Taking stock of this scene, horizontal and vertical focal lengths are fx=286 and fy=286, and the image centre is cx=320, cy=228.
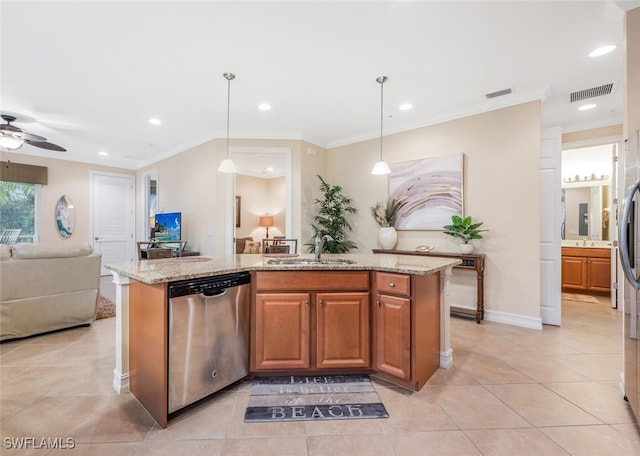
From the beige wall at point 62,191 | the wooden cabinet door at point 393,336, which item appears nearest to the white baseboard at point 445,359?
the wooden cabinet door at point 393,336

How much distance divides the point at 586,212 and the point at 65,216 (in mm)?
10529

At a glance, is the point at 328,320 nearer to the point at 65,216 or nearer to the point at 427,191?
the point at 427,191

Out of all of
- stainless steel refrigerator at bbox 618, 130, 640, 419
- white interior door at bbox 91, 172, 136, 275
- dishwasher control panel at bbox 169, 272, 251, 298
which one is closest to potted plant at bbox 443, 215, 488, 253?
stainless steel refrigerator at bbox 618, 130, 640, 419

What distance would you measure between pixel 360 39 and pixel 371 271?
1.94 metres

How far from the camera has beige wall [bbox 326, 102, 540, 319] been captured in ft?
10.8

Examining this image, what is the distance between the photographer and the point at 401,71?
9.51 ft

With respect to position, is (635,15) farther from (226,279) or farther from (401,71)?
(226,279)

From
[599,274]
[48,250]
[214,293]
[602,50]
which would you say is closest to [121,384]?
[214,293]

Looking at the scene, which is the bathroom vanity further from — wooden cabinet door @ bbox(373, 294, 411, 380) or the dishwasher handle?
the dishwasher handle

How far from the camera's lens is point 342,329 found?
2160mm

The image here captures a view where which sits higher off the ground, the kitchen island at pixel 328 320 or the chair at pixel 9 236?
the chair at pixel 9 236

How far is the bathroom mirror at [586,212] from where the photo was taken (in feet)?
16.7

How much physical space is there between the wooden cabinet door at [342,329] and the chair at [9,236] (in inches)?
266

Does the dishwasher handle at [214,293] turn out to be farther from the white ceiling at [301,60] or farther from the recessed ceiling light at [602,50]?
the recessed ceiling light at [602,50]
